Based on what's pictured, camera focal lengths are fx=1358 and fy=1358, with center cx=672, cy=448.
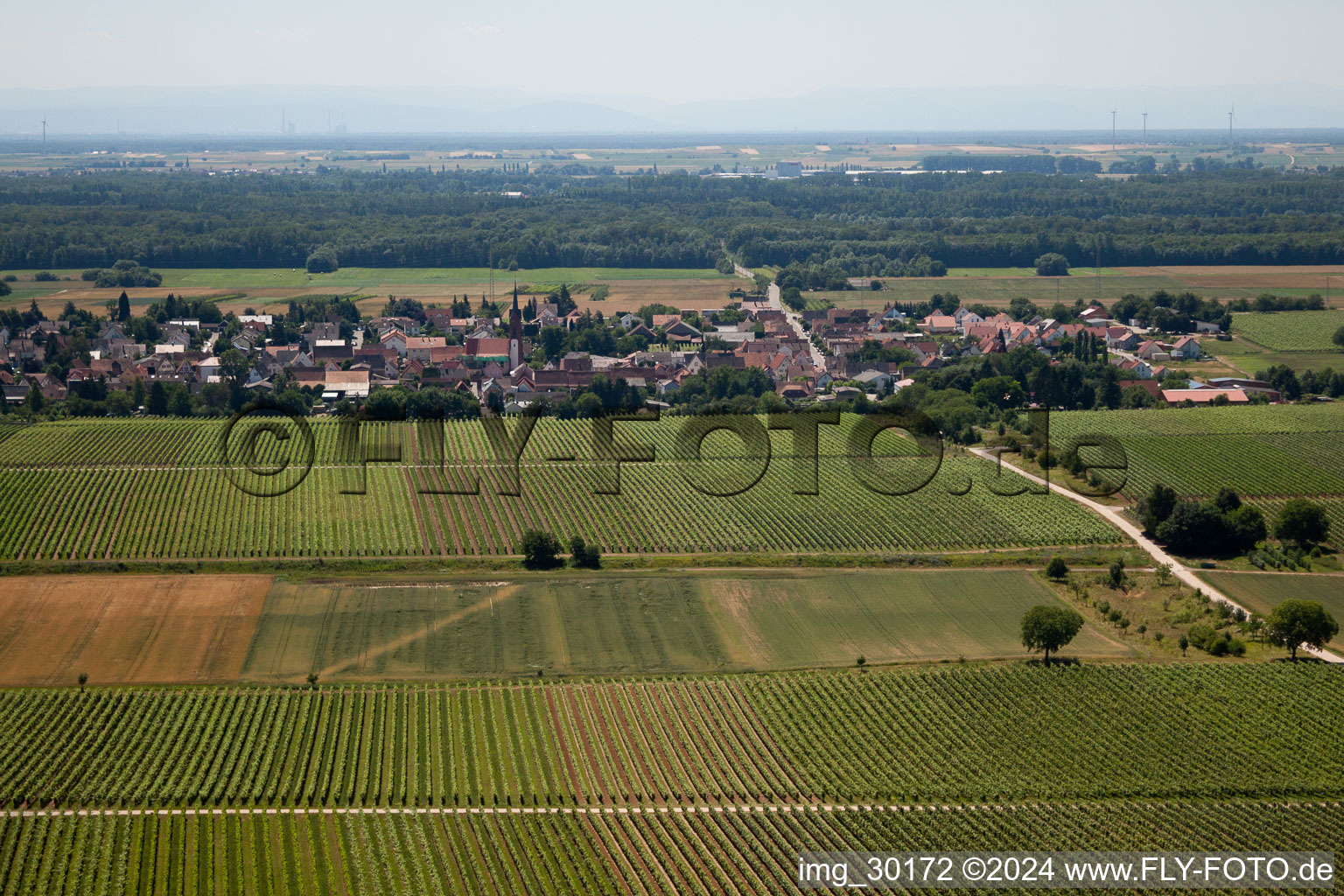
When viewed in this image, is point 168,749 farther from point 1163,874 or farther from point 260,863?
point 1163,874

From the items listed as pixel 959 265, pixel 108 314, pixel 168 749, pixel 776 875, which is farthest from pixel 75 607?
pixel 959 265

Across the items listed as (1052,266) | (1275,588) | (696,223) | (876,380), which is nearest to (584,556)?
(1275,588)

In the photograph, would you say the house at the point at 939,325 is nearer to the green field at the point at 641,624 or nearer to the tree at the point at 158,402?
the tree at the point at 158,402

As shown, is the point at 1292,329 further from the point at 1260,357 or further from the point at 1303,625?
the point at 1303,625

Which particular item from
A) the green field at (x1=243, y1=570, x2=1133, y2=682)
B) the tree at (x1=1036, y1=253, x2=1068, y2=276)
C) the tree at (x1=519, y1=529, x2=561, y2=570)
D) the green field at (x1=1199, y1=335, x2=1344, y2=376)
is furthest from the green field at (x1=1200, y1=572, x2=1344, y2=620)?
the tree at (x1=1036, y1=253, x2=1068, y2=276)

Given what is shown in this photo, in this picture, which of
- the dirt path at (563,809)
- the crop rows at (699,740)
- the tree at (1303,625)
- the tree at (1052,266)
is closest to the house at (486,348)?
the crop rows at (699,740)

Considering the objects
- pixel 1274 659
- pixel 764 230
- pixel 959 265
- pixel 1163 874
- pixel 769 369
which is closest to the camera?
pixel 1163 874
